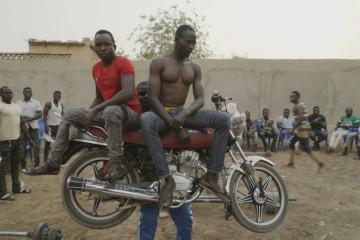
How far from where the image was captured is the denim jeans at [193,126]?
3.17m

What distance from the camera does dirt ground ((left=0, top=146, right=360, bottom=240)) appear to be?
5656 mm

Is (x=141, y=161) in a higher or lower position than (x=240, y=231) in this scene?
higher

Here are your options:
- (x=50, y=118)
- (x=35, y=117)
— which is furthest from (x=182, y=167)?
(x=50, y=118)

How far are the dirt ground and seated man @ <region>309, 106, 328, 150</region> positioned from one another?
8.41 ft

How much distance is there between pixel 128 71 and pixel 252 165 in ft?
4.77

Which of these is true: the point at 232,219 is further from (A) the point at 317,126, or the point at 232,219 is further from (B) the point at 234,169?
(A) the point at 317,126

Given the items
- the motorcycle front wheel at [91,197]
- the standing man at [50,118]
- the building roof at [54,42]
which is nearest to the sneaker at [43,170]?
the motorcycle front wheel at [91,197]

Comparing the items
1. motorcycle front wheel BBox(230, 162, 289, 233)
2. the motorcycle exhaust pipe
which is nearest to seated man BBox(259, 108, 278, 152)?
motorcycle front wheel BBox(230, 162, 289, 233)

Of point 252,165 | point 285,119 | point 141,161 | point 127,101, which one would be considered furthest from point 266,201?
point 285,119

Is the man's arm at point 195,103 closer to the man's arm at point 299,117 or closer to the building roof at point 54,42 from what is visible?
the man's arm at point 299,117

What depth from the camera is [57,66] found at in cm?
1193

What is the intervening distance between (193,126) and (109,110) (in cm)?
72

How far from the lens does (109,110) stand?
3.13 metres

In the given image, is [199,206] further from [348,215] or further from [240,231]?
[348,215]
